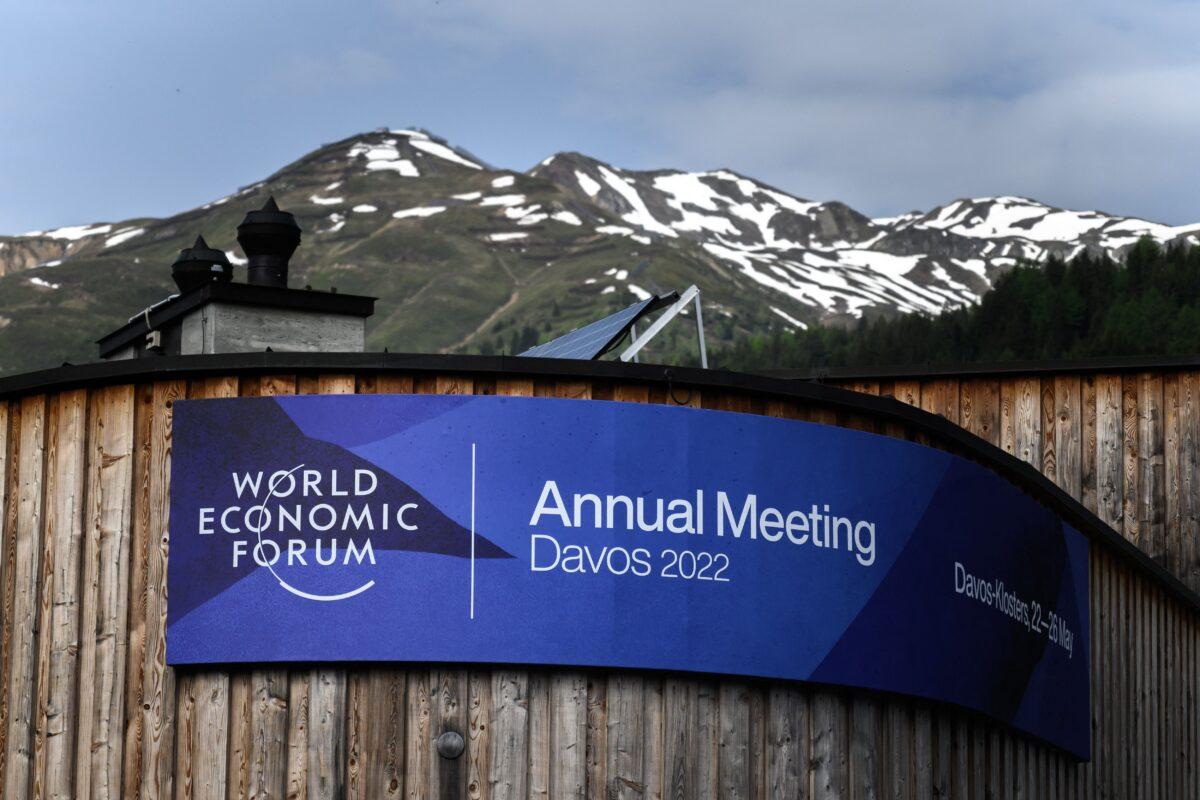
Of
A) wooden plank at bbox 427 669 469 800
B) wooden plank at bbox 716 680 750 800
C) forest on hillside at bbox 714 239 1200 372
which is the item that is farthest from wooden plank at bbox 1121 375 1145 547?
forest on hillside at bbox 714 239 1200 372

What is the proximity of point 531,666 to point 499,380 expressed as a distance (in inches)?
73.6

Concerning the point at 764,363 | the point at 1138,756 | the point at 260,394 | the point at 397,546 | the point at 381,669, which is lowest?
the point at 1138,756

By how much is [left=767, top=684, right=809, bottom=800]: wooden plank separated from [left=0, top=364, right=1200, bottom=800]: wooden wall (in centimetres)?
1

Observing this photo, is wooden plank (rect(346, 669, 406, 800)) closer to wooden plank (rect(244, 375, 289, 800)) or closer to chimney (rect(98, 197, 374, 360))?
wooden plank (rect(244, 375, 289, 800))

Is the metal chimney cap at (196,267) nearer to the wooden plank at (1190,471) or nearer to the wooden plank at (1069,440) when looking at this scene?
the wooden plank at (1069,440)

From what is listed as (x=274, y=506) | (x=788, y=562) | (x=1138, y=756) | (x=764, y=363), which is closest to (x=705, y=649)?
(x=788, y=562)

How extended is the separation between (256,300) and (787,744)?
953cm

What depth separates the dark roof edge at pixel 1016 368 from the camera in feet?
61.5

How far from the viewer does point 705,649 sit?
11328 millimetres

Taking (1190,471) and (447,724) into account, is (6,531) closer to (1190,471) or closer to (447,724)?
(447,724)

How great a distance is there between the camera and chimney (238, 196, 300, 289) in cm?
1964

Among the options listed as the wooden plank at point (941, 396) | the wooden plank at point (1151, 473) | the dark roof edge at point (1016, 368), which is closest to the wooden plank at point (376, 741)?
the dark roof edge at point (1016, 368)

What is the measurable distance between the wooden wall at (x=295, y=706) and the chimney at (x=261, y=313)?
6.94m

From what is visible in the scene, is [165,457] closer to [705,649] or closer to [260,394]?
[260,394]
